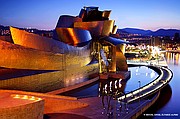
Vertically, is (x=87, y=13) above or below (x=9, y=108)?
above

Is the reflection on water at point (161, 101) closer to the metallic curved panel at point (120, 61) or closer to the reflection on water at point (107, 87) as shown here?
the reflection on water at point (107, 87)

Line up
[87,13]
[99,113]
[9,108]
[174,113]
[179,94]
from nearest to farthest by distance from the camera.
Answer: [9,108], [99,113], [174,113], [179,94], [87,13]

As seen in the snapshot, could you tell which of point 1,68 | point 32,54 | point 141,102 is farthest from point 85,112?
point 1,68

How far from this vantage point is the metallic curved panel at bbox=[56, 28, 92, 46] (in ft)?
55.0

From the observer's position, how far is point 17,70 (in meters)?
12.4

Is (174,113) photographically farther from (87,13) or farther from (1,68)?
(87,13)

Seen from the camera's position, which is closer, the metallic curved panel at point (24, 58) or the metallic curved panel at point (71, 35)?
the metallic curved panel at point (24, 58)

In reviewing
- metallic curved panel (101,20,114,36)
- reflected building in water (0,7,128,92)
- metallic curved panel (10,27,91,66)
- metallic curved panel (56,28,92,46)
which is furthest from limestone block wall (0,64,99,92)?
metallic curved panel (101,20,114,36)

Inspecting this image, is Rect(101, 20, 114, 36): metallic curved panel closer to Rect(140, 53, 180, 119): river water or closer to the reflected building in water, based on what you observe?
the reflected building in water

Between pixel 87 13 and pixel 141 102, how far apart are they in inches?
476

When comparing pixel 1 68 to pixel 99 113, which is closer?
pixel 99 113

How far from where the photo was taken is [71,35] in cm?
1689

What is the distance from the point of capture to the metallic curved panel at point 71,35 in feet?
→ 55.0

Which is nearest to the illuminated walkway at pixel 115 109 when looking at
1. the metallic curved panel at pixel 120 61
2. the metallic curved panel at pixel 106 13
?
the metallic curved panel at pixel 120 61
